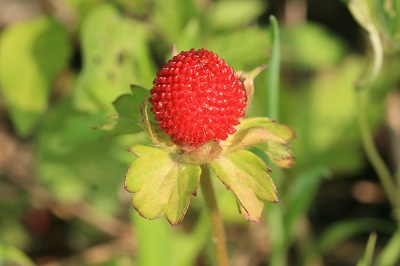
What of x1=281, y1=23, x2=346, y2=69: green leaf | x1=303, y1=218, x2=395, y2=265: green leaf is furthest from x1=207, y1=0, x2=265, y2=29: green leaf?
x1=303, y1=218, x2=395, y2=265: green leaf

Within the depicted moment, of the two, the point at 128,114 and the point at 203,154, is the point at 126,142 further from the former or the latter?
the point at 203,154

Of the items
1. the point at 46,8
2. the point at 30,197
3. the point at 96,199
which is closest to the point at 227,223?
the point at 96,199

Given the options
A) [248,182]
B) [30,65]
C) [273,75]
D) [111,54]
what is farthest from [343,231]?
[30,65]

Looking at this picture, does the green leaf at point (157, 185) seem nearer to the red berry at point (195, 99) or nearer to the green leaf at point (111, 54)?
the red berry at point (195, 99)

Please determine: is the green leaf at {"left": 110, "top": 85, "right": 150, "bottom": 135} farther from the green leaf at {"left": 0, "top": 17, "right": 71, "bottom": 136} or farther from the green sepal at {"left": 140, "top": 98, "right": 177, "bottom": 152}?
the green leaf at {"left": 0, "top": 17, "right": 71, "bottom": 136}

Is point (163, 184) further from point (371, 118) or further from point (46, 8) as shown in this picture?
point (46, 8)

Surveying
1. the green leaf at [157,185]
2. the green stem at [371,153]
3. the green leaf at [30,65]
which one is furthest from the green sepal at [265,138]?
the green leaf at [30,65]
